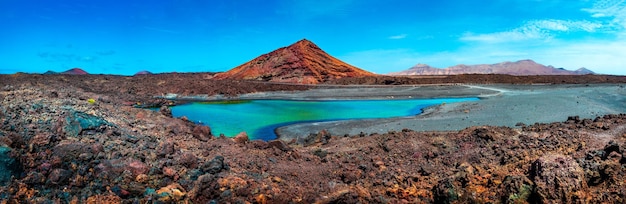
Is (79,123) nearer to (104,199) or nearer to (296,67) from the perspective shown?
(104,199)

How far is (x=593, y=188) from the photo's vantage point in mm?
6023

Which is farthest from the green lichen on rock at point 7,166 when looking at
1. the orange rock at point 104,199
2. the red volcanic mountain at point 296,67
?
the red volcanic mountain at point 296,67

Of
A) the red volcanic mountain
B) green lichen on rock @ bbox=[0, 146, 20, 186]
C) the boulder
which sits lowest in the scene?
the boulder

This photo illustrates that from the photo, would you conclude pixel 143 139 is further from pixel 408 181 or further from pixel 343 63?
pixel 343 63

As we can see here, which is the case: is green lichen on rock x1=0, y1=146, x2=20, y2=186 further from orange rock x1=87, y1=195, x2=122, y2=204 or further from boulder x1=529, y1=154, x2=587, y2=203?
boulder x1=529, y1=154, x2=587, y2=203

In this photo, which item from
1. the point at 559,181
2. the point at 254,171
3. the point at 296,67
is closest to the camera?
the point at 559,181

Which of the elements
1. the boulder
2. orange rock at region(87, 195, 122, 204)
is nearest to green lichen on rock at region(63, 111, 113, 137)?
orange rock at region(87, 195, 122, 204)

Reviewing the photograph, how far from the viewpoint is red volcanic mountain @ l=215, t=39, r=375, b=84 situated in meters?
66.9

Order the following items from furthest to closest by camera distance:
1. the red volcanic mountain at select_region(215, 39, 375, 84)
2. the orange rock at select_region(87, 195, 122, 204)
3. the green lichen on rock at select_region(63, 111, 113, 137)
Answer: the red volcanic mountain at select_region(215, 39, 375, 84)
the green lichen on rock at select_region(63, 111, 113, 137)
the orange rock at select_region(87, 195, 122, 204)

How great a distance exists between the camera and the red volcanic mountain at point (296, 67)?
66875mm

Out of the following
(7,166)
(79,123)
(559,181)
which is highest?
(79,123)

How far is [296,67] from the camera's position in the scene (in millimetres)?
68250

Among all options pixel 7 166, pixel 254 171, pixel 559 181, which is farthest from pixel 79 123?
pixel 559 181

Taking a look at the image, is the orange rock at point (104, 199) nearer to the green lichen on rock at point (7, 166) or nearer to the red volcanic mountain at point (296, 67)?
the green lichen on rock at point (7, 166)
